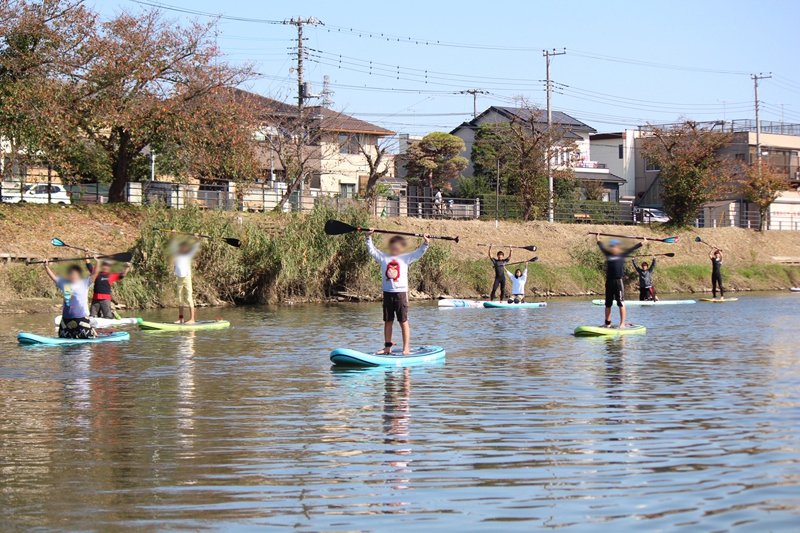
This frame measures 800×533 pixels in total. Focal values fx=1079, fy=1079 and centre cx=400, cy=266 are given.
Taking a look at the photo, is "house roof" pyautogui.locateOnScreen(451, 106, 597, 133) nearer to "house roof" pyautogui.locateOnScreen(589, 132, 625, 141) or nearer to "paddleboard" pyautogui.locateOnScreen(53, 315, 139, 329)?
"house roof" pyautogui.locateOnScreen(589, 132, 625, 141)

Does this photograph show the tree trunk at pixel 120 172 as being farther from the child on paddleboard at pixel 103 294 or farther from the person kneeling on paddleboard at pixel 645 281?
the person kneeling on paddleboard at pixel 645 281

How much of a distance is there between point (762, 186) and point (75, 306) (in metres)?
55.7

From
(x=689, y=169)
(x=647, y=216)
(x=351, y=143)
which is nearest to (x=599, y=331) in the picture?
(x=689, y=169)

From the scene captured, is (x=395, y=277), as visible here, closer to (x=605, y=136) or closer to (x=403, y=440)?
(x=403, y=440)

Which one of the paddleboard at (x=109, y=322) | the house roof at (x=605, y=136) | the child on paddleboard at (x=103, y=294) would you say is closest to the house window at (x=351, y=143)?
the house roof at (x=605, y=136)

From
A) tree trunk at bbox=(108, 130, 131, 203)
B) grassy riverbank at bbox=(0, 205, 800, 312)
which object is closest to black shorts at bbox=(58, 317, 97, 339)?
grassy riverbank at bbox=(0, 205, 800, 312)

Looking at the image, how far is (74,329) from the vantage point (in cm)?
2167

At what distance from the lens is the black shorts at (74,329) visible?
21656mm

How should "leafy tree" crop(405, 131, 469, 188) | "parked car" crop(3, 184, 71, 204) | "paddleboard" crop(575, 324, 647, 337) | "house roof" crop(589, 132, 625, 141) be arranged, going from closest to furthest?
"paddleboard" crop(575, 324, 647, 337), "parked car" crop(3, 184, 71, 204), "leafy tree" crop(405, 131, 469, 188), "house roof" crop(589, 132, 625, 141)

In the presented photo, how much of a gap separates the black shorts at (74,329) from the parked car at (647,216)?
47.2 m

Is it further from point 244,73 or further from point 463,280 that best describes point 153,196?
point 463,280

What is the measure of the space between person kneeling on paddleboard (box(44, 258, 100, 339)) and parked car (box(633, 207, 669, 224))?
47.2 m

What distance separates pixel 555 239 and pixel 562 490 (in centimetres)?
4637

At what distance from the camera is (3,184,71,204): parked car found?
40.8 metres
